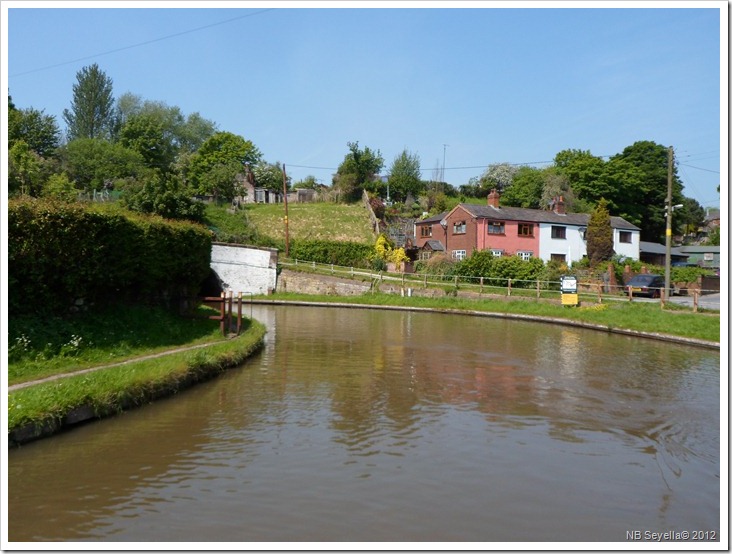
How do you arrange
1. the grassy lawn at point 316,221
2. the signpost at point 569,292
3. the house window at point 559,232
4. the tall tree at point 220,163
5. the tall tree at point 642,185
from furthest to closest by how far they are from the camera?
the tall tree at point 642,185 < the tall tree at point 220,163 < the grassy lawn at point 316,221 < the house window at point 559,232 < the signpost at point 569,292

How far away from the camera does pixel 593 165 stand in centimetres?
6769

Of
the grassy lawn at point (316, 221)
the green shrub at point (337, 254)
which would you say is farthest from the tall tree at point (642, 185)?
the green shrub at point (337, 254)

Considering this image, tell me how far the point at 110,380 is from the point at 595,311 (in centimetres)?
2359

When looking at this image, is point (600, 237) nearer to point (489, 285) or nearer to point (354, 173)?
point (489, 285)

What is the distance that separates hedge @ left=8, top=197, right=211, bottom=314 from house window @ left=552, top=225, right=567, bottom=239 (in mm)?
→ 38713

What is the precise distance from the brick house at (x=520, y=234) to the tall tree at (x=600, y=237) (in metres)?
1.06

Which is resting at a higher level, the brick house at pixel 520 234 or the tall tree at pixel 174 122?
the tall tree at pixel 174 122

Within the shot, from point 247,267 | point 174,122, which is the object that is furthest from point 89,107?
point 247,267

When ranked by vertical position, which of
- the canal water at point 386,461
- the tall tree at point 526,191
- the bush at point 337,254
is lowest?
the canal water at point 386,461

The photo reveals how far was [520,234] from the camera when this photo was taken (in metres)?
48.3

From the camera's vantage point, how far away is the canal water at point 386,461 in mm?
6137

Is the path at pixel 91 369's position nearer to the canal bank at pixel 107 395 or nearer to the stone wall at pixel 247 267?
the canal bank at pixel 107 395

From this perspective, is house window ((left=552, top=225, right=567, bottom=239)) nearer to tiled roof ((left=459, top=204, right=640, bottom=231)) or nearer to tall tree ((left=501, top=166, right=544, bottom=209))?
tiled roof ((left=459, top=204, right=640, bottom=231))

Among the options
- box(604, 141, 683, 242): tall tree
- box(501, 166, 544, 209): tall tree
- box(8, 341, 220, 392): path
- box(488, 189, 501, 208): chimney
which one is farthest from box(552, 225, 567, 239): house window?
box(8, 341, 220, 392): path
